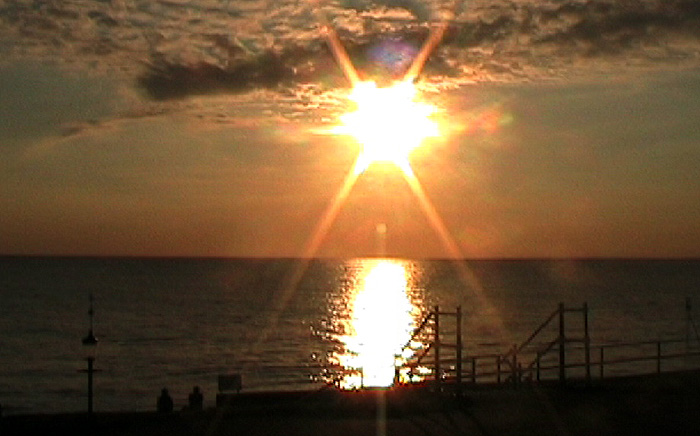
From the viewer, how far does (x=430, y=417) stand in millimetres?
21141

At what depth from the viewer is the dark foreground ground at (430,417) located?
65.4 feet

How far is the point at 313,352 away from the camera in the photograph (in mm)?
98688

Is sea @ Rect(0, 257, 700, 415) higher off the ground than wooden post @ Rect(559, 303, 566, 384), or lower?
higher

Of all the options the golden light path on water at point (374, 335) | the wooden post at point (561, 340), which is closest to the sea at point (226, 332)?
the golden light path on water at point (374, 335)

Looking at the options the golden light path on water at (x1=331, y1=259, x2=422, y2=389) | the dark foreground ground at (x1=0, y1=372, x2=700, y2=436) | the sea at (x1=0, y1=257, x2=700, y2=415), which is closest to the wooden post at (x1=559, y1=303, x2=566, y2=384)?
the dark foreground ground at (x1=0, y1=372, x2=700, y2=436)

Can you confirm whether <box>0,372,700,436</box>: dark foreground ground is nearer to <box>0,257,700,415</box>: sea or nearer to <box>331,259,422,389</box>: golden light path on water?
<box>0,257,700,415</box>: sea

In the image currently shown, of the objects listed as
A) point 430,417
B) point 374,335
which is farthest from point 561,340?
point 374,335

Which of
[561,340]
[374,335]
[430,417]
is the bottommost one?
[430,417]

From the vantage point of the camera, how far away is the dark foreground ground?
65.4 ft

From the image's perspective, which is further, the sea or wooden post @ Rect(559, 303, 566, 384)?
the sea

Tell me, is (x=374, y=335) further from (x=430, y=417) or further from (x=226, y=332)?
(x=430, y=417)

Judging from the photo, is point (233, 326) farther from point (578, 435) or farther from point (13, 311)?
point (578, 435)

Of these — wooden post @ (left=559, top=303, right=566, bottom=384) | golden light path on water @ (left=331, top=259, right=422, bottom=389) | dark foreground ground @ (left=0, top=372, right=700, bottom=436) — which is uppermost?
golden light path on water @ (left=331, top=259, right=422, bottom=389)

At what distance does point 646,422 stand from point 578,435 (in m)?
2.14
